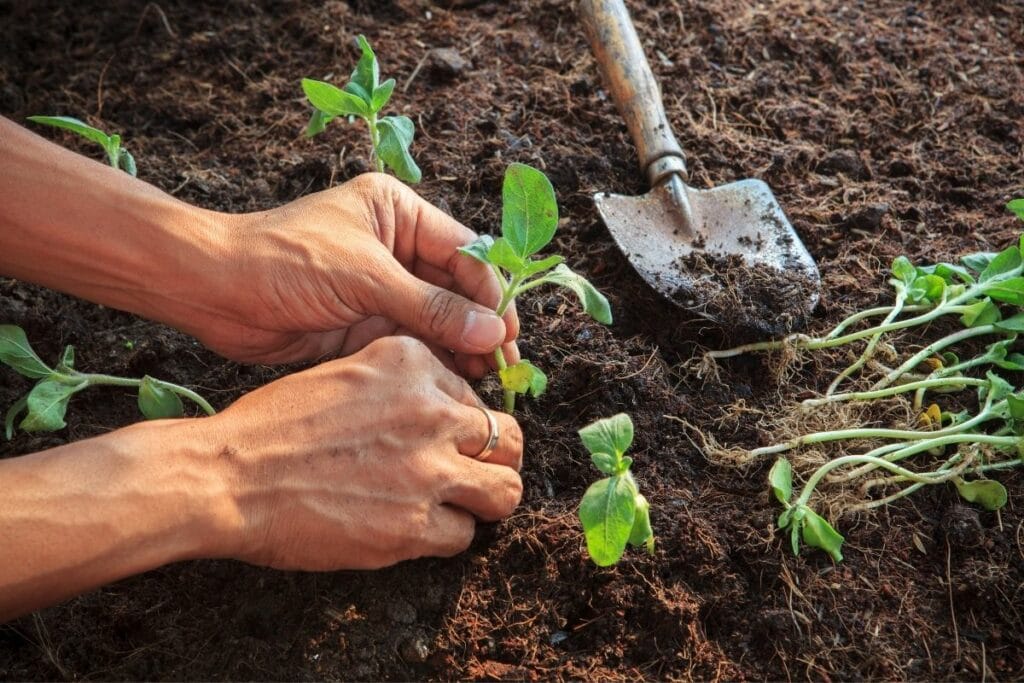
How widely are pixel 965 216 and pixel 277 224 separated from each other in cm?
127

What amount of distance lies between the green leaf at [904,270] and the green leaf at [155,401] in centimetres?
119

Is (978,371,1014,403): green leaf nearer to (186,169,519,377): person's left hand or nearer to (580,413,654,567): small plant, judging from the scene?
(580,413,654,567): small plant

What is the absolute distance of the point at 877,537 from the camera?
1.40 metres

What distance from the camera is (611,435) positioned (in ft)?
4.15

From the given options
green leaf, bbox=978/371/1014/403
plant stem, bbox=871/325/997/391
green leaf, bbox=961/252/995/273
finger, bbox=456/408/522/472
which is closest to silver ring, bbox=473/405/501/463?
finger, bbox=456/408/522/472

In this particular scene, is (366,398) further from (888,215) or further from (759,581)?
(888,215)

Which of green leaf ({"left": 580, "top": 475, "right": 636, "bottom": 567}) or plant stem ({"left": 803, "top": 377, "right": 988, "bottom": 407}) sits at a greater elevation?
green leaf ({"left": 580, "top": 475, "right": 636, "bottom": 567})

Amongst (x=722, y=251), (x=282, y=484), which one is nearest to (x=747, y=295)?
(x=722, y=251)

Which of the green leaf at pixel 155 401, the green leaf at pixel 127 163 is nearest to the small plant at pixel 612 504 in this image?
the green leaf at pixel 155 401

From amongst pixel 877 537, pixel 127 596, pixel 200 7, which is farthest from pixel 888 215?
pixel 200 7

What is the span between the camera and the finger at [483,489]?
51.5 inches

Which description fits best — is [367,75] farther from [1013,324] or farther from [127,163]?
[1013,324]

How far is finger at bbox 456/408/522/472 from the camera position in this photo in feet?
4.37

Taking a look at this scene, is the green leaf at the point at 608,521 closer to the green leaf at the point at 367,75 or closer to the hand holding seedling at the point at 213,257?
the hand holding seedling at the point at 213,257
